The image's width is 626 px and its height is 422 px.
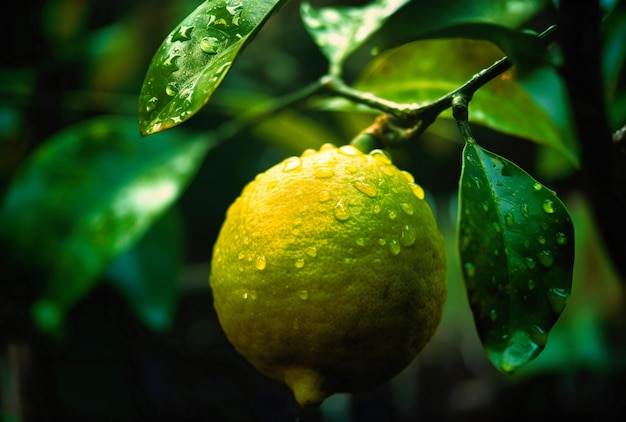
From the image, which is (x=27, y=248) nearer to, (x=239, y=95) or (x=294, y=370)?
(x=239, y=95)

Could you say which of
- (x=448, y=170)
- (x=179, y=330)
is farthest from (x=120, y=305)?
(x=448, y=170)

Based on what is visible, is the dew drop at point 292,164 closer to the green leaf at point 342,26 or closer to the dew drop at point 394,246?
the dew drop at point 394,246

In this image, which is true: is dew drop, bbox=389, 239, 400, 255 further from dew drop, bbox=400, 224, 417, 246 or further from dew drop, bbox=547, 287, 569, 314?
dew drop, bbox=547, 287, 569, 314

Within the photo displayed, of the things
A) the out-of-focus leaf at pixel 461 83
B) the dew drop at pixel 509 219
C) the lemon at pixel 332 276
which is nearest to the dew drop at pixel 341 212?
the lemon at pixel 332 276

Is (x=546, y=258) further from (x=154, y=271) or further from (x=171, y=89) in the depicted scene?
(x=154, y=271)

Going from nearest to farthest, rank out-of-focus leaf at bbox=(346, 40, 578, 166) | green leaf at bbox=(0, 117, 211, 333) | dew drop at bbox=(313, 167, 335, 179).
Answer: dew drop at bbox=(313, 167, 335, 179) → out-of-focus leaf at bbox=(346, 40, 578, 166) → green leaf at bbox=(0, 117, 211, 333)

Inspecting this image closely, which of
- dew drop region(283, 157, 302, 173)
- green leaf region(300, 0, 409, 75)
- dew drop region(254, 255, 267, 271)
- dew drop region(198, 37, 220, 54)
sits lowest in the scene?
dew drop region(254, 255, 267, 271)

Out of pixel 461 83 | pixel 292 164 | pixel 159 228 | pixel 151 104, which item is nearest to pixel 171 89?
pixel 151 104

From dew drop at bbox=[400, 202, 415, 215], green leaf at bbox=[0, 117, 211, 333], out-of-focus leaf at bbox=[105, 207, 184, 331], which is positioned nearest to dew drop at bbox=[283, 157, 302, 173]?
dew drop at bbox=[400, 202, 415, 215]
